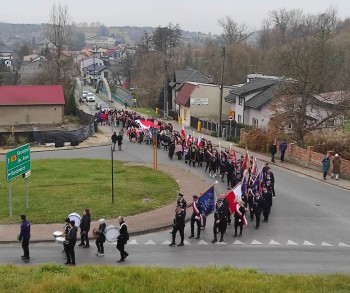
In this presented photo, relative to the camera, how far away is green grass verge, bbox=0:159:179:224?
21314 millimetres

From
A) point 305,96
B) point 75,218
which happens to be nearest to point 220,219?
point 75,218

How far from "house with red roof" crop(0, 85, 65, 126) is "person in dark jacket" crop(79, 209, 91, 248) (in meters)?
35.7

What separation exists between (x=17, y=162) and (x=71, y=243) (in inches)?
260

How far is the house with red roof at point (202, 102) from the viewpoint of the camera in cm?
5742

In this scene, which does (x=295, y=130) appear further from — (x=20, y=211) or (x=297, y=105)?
(x=20, y=211)

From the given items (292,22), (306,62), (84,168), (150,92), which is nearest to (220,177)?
(84,168)

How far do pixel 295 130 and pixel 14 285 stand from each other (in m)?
27.5

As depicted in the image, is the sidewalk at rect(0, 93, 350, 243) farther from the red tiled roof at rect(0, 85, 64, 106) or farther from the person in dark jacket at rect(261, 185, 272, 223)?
the red tiled roof at rect(0, 85, 64, 106)

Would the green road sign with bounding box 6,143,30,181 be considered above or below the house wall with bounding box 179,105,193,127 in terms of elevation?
above

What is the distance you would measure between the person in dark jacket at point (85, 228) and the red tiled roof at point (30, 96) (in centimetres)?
3568

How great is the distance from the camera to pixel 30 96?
5169 cm

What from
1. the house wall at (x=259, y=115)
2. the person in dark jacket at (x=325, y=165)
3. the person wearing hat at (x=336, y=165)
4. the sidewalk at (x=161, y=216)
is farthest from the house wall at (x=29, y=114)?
the person wearing hat at (x=336, y=165)

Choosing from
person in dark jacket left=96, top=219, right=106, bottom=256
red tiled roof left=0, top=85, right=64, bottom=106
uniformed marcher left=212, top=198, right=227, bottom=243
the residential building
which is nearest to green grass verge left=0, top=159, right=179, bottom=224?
person in dark jacket left=96, top=219, right=106, bottom=256

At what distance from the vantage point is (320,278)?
1298 centimetres
